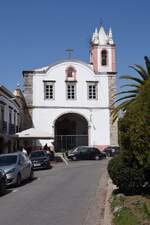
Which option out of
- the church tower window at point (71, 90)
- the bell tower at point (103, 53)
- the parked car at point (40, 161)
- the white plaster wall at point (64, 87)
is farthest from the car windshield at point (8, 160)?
the bell tower at point (103, 53)

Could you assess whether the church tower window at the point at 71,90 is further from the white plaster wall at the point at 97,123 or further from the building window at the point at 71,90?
the white plaster wall at the point at 97,123

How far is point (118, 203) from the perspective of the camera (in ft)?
37.3

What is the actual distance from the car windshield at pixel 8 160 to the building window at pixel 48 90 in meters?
33.3

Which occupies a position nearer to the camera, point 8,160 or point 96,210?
point 96,210

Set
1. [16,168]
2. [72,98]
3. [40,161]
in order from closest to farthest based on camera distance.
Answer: [16,168]
[40,161]
[72,98]

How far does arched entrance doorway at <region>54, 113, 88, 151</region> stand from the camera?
55500mm

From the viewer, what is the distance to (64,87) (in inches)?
2142

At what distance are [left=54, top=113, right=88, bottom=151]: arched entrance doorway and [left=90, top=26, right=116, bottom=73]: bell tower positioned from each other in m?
7.21

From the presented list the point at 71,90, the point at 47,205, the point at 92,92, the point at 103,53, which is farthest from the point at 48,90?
the point at 47,205

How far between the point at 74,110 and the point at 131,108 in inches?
1642

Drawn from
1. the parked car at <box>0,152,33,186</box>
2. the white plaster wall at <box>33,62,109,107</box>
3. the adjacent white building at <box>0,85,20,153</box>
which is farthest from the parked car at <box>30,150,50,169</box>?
the white plaster wall at <box>33,62,109,107</box>

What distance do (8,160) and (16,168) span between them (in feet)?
3.98

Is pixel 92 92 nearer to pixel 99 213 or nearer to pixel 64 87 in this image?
pixel 64 87

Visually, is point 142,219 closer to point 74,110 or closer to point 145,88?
point 145,88
